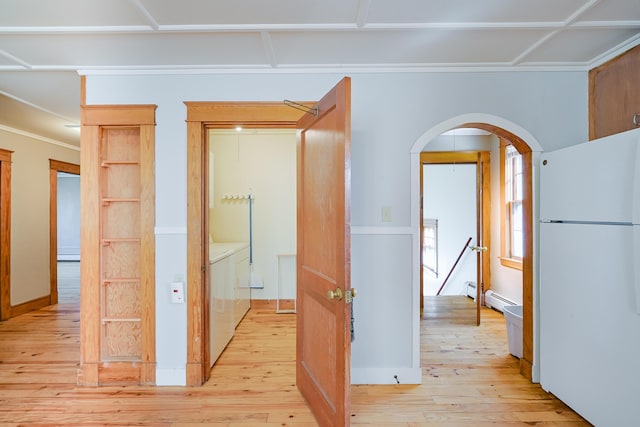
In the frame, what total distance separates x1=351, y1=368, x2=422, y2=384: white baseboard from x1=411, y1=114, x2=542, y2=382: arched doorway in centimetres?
37

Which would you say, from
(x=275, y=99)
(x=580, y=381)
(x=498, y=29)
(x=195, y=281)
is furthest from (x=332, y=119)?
(x=580, y=381)

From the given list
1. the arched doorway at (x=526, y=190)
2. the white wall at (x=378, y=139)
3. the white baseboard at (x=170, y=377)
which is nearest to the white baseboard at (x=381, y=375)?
the white wall at (x=378, y=139)

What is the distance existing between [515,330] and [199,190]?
2.94 m

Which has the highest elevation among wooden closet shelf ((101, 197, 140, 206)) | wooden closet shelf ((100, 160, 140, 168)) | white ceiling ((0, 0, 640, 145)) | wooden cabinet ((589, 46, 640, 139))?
white ceiling ((0, 0, 640, 145))

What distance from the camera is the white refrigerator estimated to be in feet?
5.74

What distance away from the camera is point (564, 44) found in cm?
223

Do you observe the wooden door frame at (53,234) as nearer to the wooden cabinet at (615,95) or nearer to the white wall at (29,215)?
the white wall at (29,215)

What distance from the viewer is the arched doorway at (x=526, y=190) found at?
2.54 m

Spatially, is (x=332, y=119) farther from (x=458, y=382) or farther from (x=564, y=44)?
(x=458, y=382)

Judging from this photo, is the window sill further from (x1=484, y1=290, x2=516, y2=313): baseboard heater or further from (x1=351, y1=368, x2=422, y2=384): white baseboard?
(x1=351, y1=368, x2=422, y2=384): white baseboard

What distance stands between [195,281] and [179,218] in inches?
19.6

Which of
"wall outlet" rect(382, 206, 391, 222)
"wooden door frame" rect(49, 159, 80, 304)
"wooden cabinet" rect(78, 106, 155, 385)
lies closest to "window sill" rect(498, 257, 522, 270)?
"wall outlet" rect(382, 206, 391, 222)

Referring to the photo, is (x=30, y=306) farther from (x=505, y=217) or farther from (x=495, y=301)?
(x=505, y=217)

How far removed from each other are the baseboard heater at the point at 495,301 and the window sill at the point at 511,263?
0.44m
